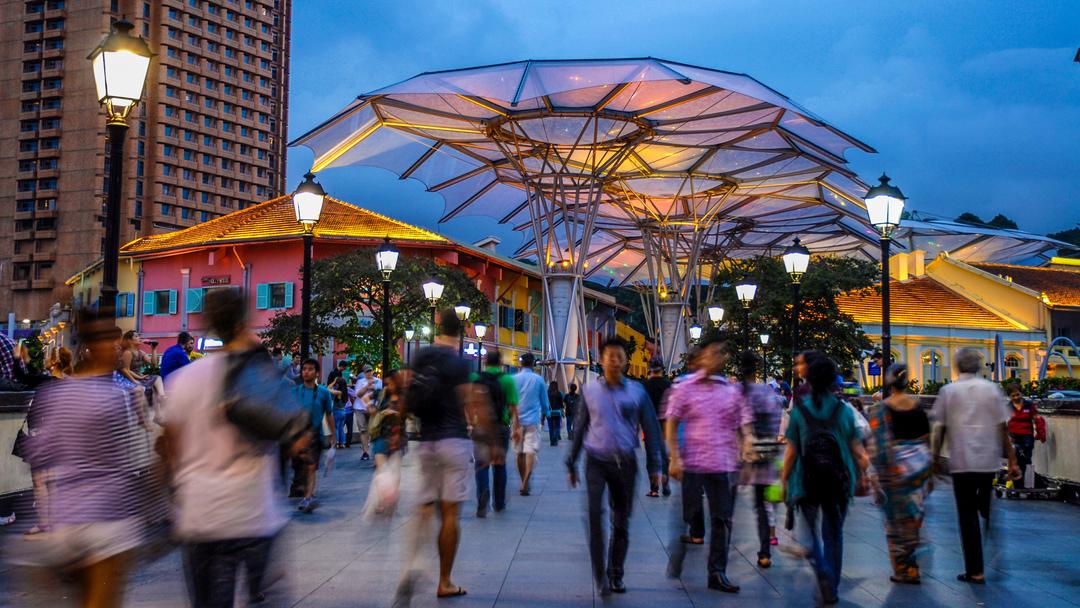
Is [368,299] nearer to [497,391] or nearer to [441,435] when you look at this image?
[497,391]

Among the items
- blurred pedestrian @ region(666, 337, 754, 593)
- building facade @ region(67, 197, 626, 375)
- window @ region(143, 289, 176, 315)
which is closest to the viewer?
blurred pedestrian @ region(666, 337, 754, 593)

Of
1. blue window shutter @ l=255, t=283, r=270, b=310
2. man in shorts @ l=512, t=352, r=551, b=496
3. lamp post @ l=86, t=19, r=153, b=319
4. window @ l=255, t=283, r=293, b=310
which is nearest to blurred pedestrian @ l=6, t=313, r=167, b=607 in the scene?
lamp post @ l=86, t=19, r=153, b=319

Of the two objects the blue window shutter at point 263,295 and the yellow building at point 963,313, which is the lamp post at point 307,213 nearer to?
the blue window shutter at point 263,295

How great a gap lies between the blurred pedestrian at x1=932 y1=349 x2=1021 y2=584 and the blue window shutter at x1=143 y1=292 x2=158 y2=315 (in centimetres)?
4854

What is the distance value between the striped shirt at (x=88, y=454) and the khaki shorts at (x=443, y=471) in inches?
93.2

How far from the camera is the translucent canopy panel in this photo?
27.7 m

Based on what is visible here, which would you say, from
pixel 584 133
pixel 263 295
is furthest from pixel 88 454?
pixel 263 295

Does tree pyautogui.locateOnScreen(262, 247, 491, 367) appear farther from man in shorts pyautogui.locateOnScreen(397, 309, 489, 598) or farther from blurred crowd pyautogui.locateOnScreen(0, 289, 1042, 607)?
man in shorts pyautogui.locateOnScreen(397, 309, 489, 598)

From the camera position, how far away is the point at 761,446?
341 inches

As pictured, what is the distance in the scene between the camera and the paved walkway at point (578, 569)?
691 cm

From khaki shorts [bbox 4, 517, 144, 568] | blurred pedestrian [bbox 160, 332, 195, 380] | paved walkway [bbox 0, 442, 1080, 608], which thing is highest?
blurred pedestrian [bbox 160, 332, 195, 380]

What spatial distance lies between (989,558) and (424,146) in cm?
3092

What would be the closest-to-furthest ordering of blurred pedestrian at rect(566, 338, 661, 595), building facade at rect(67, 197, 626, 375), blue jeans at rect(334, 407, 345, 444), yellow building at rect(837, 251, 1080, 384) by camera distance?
blurred pedestrian at rect(566, 338, 661, 595)
blue jeans at rect(334, 407, 345, 444)
building facade at rect(67, 197, 626, 375)
yellow building at rect(837, 251, 1080, 384)

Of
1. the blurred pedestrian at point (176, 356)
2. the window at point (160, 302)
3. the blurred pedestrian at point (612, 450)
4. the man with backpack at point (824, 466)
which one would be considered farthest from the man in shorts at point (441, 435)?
the window at point (160, 302)
